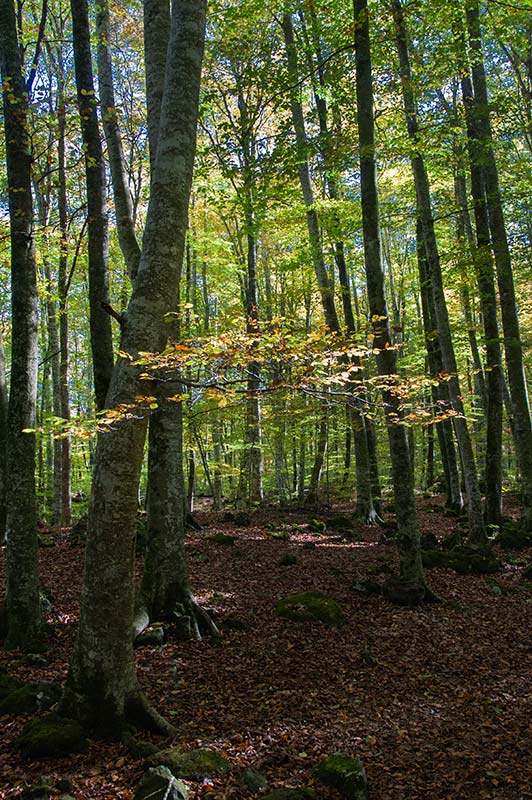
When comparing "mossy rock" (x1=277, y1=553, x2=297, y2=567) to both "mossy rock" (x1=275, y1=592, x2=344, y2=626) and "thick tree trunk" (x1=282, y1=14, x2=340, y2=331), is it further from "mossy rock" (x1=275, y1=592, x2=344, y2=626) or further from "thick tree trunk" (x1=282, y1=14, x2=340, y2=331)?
"thick tree trunk" (x1=282, y1=14, x2=340, y2=331)

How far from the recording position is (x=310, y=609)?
279 inches

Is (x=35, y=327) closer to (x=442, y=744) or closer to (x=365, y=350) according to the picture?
(x=365, y=350)

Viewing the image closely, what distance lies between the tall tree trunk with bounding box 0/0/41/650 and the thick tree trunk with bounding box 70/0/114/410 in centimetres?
79

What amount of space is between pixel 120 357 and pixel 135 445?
2.19ft

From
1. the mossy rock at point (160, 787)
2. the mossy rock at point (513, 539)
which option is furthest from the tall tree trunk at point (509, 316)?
the mossy rock at point (160, 787)

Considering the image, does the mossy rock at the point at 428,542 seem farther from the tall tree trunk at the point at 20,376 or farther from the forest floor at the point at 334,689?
the tall tree trunk at the point at 20,376

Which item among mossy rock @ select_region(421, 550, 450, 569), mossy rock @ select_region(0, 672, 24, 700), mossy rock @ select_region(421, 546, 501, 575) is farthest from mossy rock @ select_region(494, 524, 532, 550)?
mossy rock @ select_region(0, 672, 24, 700)

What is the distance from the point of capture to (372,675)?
5.58 meters

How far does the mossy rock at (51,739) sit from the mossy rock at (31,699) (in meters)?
0.51

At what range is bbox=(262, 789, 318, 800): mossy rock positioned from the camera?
10.7 feet

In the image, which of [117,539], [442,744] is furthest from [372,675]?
[117,539]

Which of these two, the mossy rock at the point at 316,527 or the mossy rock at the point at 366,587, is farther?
the mossy rock at the point at 316,527

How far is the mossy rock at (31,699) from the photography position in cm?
427

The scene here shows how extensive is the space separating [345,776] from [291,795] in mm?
485
